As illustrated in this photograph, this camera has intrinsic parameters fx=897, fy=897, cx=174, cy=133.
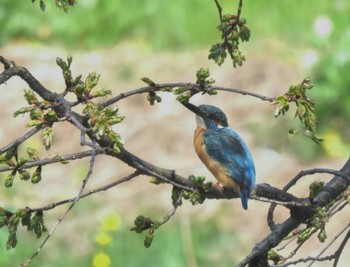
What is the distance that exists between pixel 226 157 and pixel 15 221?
793 millimetres

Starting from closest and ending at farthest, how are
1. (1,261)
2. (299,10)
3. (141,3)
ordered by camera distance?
(1,261) < (299,10) < (141,3)

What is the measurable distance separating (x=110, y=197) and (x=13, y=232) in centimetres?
558

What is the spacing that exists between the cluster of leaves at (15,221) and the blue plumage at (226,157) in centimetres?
66

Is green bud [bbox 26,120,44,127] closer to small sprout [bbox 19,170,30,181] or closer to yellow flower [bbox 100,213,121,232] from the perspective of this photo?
small sprout [bbox 19,170,30,181]

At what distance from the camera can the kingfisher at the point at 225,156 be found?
238 centimetres

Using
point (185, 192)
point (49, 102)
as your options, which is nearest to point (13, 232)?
point (49, 102)

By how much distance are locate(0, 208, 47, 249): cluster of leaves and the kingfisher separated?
0.64 m

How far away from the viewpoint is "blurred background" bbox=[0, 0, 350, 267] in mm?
6344

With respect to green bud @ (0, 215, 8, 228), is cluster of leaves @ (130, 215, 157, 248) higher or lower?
lower

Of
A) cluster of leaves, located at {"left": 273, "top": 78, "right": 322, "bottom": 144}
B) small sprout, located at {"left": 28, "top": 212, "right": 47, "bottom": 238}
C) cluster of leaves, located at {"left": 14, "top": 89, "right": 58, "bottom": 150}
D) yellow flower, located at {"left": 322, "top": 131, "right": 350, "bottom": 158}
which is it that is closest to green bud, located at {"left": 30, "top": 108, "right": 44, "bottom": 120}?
cluster of leaves, located at {"left": 14, "top": 89, "right": 58, "bottom": 150}

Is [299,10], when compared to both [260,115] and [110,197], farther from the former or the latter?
[110,197]

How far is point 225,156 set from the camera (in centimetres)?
244

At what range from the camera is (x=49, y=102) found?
5.93ft

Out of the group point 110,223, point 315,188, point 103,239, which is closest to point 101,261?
point 103,239
